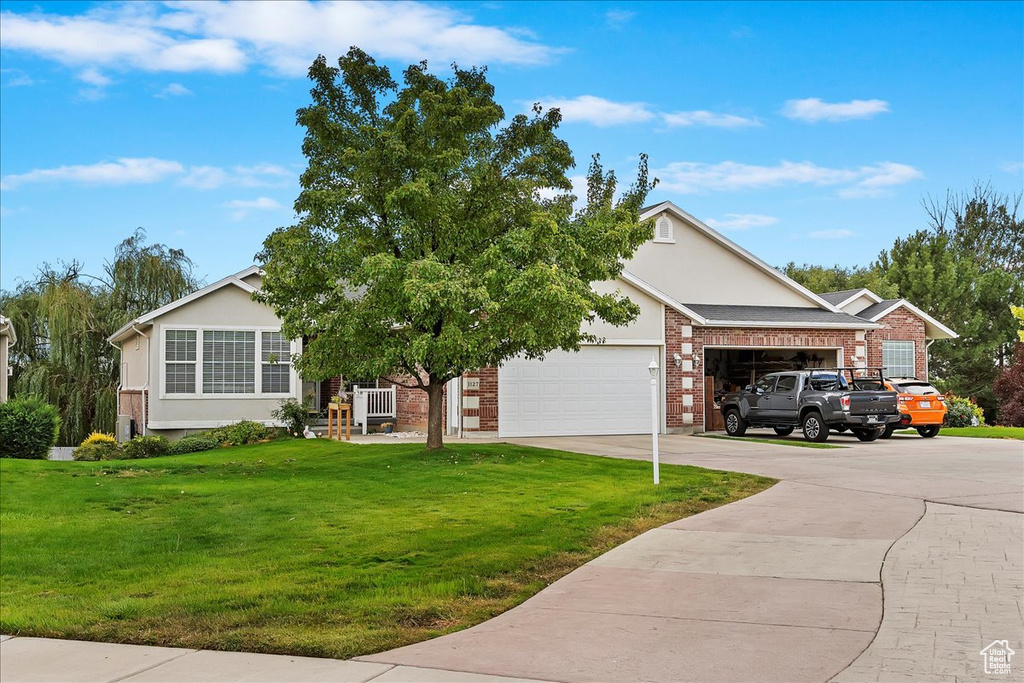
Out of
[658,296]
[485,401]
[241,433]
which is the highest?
[658,296]

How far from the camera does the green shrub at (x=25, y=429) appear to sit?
20.3 m

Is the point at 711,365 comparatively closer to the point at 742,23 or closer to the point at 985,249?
the point at 742,23

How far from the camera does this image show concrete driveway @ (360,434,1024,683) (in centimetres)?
579

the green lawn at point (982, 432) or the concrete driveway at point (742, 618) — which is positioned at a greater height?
the green lawn at point (982, 432)

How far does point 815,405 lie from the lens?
920 inches

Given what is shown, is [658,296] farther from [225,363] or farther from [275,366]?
[225,363]

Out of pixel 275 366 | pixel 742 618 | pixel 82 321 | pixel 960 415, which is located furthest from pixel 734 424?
pixel 82 321

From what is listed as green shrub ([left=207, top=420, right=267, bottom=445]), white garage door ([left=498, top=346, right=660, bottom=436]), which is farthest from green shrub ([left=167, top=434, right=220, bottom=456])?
white garage door ([left=498, top=346, right=660, bottom=436])

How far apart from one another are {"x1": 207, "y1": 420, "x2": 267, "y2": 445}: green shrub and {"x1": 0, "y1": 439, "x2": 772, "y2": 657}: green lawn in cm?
712

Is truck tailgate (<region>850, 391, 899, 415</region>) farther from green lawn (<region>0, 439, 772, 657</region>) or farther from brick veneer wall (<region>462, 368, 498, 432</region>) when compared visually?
brick veneer wall (<region>462, 368, 498, 432</region>)

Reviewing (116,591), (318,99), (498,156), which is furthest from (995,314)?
(116,591)

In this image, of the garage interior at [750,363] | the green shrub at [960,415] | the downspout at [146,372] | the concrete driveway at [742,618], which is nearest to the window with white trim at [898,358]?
the green shrub at [960,415]

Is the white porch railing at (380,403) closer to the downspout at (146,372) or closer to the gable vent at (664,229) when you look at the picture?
the downspout at (146,372)

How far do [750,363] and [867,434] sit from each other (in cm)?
727
